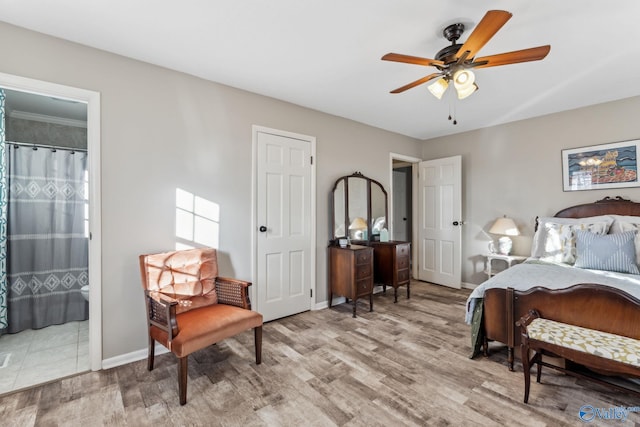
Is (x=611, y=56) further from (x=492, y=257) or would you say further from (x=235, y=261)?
(x=235, y=261)

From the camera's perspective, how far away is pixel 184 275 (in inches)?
95.0

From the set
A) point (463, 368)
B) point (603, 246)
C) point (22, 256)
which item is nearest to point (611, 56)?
point (603, 246)

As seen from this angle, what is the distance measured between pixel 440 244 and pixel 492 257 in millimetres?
798

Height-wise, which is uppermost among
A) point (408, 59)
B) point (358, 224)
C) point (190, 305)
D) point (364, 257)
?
point (408, 59)

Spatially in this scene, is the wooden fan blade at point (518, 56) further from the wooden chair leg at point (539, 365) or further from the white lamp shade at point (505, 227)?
the white lamp shade at point (505, 227)

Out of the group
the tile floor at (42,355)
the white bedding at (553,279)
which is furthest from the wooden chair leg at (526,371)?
the tile floor at (42,355)

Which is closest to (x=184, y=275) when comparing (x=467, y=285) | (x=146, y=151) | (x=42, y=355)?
(x=146, y=151)

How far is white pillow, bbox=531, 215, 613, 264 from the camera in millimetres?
2947

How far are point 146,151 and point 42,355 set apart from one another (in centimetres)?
192

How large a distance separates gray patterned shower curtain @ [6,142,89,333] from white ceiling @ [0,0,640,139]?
1572 millimetres

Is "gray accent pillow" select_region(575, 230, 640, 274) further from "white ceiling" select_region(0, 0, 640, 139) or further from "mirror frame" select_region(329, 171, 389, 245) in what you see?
"mirror frame" select_region(329, 171, 389, 245)

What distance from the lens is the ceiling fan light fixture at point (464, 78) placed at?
1998 millimetres

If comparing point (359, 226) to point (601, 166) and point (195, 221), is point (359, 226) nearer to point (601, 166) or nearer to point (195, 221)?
point (195, 221)

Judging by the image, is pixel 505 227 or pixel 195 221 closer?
pixel 195 221
